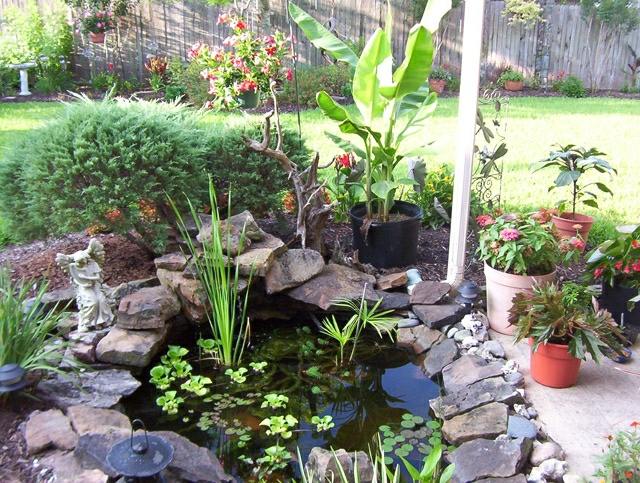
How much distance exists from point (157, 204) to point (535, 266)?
263cm

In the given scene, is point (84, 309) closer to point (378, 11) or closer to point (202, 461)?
point (202, 461)

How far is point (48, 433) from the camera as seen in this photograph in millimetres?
2855

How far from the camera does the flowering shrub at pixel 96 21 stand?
12016 mm

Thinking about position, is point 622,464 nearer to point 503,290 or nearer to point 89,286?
point 503,290

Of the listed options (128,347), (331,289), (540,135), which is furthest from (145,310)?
(540,135)

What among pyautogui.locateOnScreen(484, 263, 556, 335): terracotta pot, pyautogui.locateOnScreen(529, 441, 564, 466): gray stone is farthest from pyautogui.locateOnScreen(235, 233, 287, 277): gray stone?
pyautogui.locateOnScreen(529, 441, 564, 466): gray stone

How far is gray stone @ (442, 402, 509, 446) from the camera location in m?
3.12

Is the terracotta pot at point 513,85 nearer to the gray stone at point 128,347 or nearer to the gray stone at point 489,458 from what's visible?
the gray stone at point 128,347

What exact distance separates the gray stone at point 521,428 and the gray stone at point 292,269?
1758 millimetres

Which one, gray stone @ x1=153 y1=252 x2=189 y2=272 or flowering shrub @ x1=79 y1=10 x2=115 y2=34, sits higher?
flowering shrub @ x1=79 y1=10 x2=115 y2=34

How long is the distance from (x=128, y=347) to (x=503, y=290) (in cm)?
234

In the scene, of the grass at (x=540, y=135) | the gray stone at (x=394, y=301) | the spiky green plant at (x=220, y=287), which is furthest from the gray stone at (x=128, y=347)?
the grass at (x=540, y=135)

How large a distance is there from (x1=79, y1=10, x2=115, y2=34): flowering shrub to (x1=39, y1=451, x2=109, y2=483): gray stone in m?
10.9

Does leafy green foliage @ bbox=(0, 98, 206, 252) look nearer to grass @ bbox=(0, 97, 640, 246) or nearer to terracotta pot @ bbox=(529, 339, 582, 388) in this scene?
grass @ bbox=(0, 97, 640, 246)
